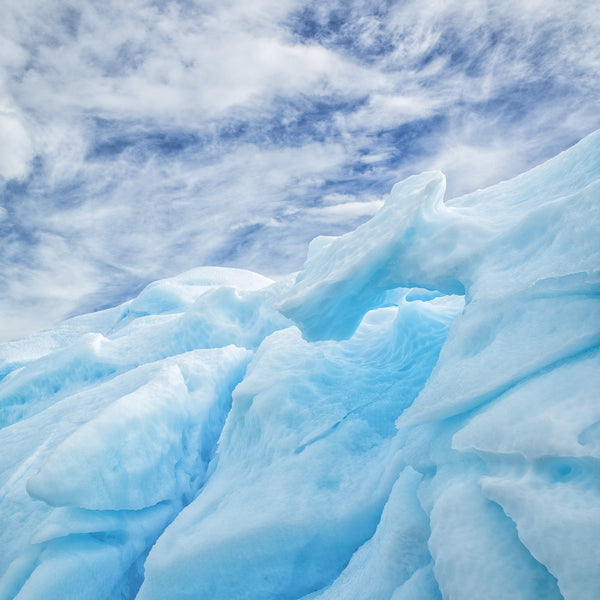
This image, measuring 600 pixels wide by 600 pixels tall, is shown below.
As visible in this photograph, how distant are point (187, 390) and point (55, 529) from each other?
1837 mm

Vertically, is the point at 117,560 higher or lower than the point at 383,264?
lower

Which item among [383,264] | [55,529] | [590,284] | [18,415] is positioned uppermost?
[590,284]

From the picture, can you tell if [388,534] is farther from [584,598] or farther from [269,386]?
[269,386]

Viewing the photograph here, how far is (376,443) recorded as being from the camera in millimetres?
3535

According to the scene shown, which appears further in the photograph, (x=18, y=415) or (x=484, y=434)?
(x=18, y=415)

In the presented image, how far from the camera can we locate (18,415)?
7098 millimetres

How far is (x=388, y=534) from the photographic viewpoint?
2.25m

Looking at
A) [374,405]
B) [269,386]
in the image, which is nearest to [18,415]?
[269,386]

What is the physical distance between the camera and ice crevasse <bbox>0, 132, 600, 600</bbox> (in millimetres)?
1596

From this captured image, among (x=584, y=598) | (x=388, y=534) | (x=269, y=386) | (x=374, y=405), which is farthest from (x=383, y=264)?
(x=584, y=598)

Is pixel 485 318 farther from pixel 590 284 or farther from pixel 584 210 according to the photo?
pixel 584 210

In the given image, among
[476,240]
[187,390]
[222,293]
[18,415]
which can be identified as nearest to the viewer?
[476,240]

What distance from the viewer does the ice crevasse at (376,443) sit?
1596 mm

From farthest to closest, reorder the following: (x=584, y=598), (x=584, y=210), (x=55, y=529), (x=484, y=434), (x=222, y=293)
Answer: (x=222, y=293) → (x=55, y=529) → (x=584, y=210) → (x=484, y=434) → (x=584, y=598)
